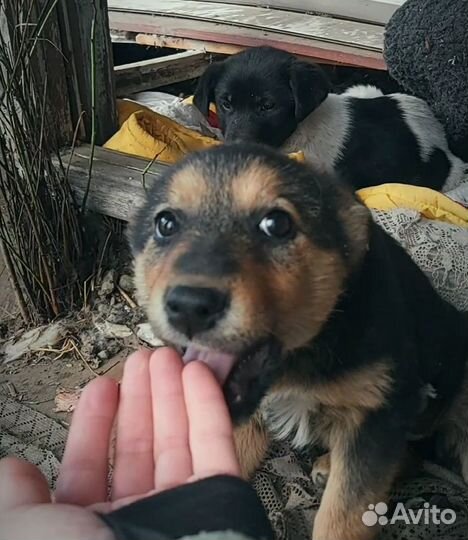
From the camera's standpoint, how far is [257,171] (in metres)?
2.42

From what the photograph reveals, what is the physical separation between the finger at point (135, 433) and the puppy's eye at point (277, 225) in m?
0.52

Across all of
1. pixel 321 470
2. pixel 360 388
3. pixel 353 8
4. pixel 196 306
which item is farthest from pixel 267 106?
pixel 196 306

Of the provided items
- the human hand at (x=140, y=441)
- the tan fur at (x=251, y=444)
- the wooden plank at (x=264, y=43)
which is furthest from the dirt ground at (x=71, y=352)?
the wooden plank at (x=264, y=43)

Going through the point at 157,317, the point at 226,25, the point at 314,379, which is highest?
the point at 157,317

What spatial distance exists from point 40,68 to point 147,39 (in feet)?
9.53

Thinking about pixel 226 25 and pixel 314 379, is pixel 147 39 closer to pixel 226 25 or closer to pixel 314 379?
pixel 226 25

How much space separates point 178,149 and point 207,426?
2952 mm

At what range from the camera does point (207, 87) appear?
5398 millimetres

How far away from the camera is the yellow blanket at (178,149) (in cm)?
401

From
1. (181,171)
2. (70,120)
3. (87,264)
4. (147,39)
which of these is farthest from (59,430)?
(147,39)

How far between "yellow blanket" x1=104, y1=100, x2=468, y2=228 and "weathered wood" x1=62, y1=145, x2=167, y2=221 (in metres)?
0.12

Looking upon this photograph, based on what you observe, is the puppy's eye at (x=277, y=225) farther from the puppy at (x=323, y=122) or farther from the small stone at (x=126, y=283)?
the puppy at (x=323, y=122)

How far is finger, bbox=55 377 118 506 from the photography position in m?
1.86

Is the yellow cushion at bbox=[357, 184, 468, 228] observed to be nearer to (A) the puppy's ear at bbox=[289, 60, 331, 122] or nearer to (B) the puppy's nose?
(A) the puppy's ear at bbox=[289, 60, 331, 122]
